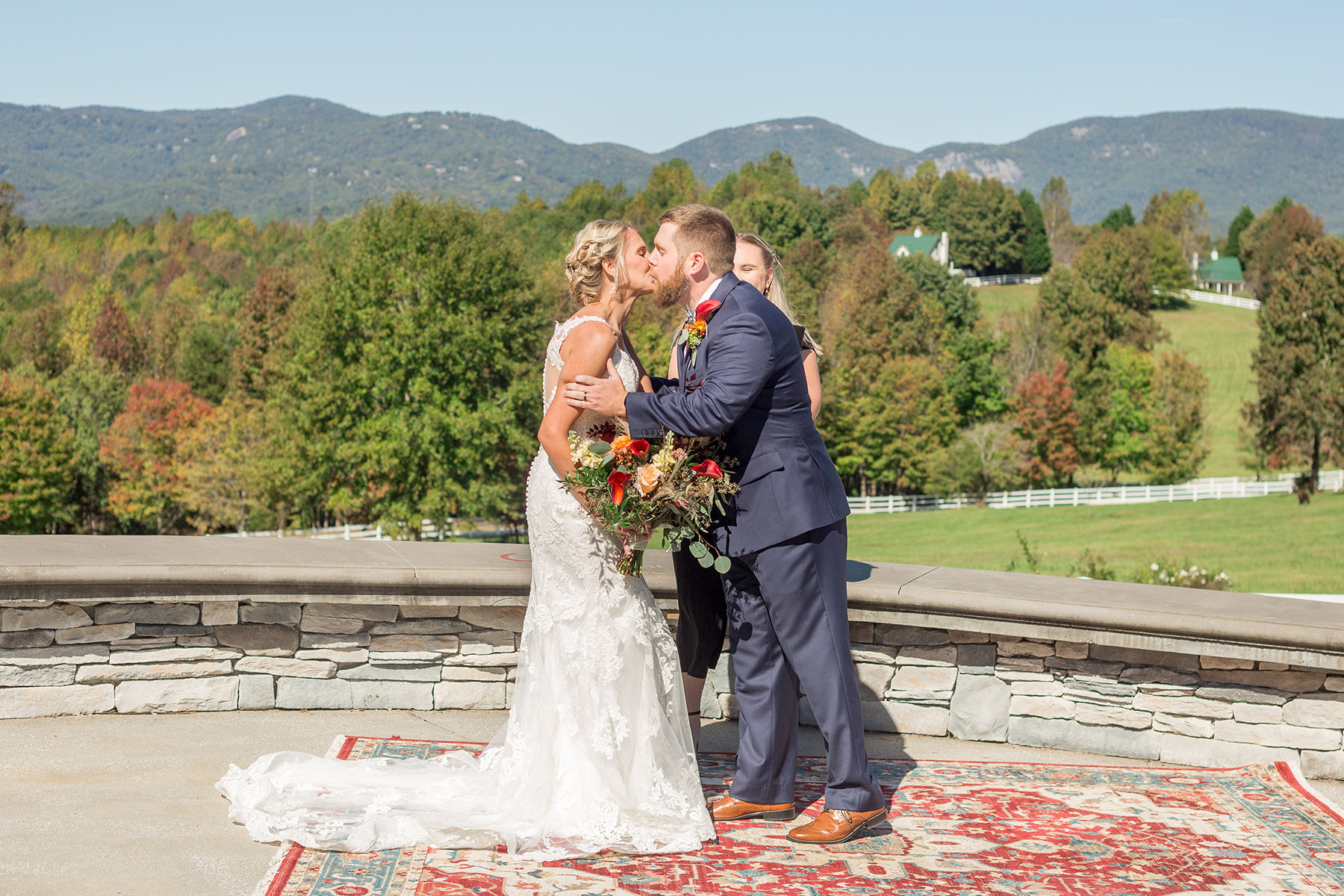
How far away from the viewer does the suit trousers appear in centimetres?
412

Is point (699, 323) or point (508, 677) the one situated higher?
point (699, 323)

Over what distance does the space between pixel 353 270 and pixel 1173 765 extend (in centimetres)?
2918

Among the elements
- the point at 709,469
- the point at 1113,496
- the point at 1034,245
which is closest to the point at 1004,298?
the point at 1034,245

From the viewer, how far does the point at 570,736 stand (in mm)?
4129

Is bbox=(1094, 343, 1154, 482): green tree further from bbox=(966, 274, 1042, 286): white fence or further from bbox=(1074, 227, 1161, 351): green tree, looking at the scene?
bbox=(966, 274, 1042, 286): white fence

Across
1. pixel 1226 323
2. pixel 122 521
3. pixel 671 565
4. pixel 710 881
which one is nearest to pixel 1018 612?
pixel 671 565

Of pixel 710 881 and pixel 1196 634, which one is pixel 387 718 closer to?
pixel 710 881

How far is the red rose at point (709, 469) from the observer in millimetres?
3980

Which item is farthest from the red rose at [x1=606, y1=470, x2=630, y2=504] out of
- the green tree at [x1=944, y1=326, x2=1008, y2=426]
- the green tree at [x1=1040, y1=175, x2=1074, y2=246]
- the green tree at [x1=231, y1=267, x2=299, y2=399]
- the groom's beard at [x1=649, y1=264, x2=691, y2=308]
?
the green tree at [x1=1040, y1=175, x2=1074, y2=246]

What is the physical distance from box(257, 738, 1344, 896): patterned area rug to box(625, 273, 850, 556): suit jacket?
1.21 meters

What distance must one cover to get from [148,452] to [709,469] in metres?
46.4

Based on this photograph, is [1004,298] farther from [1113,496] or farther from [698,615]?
[698,615]

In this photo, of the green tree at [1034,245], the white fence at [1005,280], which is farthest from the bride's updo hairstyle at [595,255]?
the green tree at [1034,245]

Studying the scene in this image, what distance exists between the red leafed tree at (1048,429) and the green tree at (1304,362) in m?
8.70
